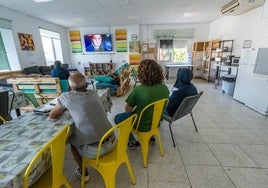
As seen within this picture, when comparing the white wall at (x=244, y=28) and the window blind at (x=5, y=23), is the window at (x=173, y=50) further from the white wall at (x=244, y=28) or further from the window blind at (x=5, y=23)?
the window blind at (x=5, y=23)

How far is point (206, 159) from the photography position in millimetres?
1761

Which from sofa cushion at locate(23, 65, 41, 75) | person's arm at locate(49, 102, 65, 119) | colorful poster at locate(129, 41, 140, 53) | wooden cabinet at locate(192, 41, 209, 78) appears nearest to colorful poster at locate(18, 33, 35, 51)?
sofa cushion at locate(23, 65, 41, 75)

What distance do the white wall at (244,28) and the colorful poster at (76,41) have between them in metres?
6.48

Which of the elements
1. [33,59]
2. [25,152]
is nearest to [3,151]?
[25,152]

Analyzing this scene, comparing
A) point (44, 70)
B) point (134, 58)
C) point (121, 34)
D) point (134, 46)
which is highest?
point (121, 34)

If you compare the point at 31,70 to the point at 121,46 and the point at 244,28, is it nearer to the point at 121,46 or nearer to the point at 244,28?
the point at 121,46

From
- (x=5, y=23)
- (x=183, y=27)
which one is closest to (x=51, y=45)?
(x=5, y=23)

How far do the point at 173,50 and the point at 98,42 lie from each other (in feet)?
12.5

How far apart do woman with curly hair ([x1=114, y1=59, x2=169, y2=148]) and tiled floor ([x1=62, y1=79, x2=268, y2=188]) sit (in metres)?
→ 0.49

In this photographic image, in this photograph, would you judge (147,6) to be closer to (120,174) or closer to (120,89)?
(120,89)

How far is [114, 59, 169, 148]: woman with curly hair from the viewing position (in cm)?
157

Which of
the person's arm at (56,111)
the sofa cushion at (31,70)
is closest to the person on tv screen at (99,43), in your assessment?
the sofa cushion at (31,70)

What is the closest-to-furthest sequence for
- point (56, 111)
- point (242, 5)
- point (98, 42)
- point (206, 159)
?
point (56, 111) → point (206, 159) → point (242, 5) → point (98, 42)

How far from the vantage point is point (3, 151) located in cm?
89
